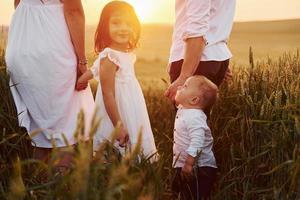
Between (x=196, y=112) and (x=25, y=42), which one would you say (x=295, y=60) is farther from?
(x=25, y=42)

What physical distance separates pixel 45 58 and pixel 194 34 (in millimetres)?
850

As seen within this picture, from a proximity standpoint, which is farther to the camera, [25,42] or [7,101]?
[7,101]

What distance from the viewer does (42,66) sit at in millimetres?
3408

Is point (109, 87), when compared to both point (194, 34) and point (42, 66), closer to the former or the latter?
point (42, 66)

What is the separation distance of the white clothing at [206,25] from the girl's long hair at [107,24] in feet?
1.32

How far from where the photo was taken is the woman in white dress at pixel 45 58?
3387 millimetres

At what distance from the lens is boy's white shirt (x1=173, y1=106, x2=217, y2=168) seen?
331 cm

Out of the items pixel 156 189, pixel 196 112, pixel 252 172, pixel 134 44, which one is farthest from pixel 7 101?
pixel 156 189

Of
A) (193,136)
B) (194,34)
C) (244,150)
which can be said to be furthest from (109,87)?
(244,150)

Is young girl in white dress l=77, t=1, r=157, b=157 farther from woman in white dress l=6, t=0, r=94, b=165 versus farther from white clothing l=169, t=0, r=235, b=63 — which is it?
white clothing l=169, t=0, r=235, b=63

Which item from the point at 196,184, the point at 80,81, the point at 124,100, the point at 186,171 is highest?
the point at 80,81

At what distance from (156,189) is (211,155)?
1310 millimetres

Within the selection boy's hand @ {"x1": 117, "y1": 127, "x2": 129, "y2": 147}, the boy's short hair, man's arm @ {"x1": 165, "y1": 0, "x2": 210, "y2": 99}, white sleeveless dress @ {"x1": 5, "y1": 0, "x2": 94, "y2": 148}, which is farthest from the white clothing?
white sleeveless dress @ {"x1": 5, "y1": 0, "x2": 94, "y2": 148}

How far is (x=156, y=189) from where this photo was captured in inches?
87.9
